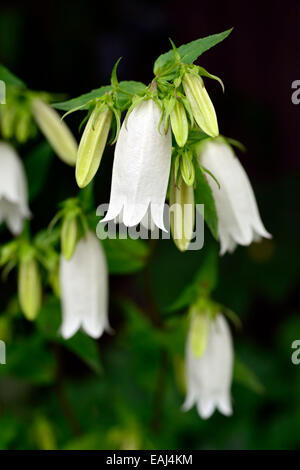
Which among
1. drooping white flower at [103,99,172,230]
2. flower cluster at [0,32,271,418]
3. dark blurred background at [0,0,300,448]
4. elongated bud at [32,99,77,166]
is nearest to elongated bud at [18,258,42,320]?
flower cluster at [0,32,271,418]

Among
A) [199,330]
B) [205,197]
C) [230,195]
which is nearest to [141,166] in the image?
[205,197]

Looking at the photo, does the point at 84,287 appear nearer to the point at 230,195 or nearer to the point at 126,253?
the point at 126,253

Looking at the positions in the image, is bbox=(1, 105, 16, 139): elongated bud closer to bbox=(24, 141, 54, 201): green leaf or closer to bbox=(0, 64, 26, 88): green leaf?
bbox=(24, 141, 54, 201): green leaf

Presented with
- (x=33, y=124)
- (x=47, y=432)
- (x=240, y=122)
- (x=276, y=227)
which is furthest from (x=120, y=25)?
(x=47, y=432)

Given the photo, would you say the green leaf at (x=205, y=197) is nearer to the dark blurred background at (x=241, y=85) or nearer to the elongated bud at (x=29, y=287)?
the elongated bud at (x=29, y=287)

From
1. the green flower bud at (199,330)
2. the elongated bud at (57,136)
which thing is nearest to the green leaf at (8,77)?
the elongated bud at (57,136)

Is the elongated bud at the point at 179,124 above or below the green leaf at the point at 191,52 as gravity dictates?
below
